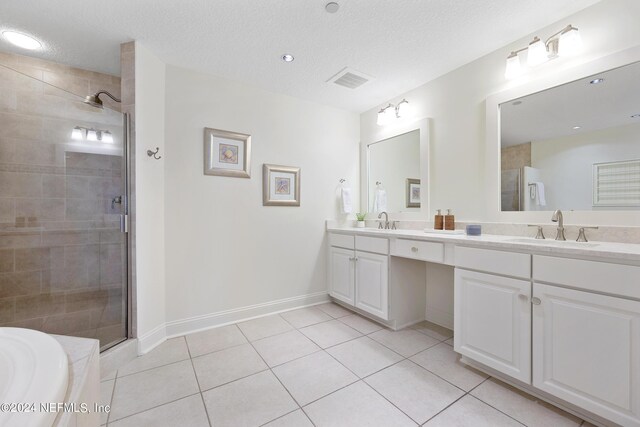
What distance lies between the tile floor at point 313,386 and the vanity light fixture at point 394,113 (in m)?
2.10

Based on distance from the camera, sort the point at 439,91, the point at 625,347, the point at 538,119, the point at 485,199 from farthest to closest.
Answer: the point at 439,91 → the point at 485,199 → the point at 538,119 → the point at 625,347

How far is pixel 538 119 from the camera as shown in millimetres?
1806

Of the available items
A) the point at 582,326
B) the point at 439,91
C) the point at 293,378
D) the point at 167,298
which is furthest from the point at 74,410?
the point at 439,91

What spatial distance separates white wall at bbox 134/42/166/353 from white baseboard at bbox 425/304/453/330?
91.6 inches

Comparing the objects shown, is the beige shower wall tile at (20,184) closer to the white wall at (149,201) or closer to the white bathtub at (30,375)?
the white wall at (149,201)

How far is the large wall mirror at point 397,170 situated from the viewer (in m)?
2.50

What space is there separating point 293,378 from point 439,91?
2606 millimetres

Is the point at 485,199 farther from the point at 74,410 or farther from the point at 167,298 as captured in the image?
the point at 167,298

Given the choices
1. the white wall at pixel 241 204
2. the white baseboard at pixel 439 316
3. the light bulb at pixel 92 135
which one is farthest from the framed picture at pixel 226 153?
the white baseboard at pixel 439 316

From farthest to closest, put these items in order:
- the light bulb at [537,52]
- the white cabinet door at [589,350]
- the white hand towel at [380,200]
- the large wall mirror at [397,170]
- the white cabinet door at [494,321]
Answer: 1. the white hand towel at [380,200]
2. the large wall mirror at [397,170]
3. the light bulb at [537,52]
4. the white cabinet door at [494,321]
5. the white cabinet door at [589,350]

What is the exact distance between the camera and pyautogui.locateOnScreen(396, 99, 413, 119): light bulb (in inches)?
103

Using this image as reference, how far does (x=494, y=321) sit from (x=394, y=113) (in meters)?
2.10

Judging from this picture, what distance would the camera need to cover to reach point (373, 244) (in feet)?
7.65

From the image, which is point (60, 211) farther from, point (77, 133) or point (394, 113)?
point (394, 113)
